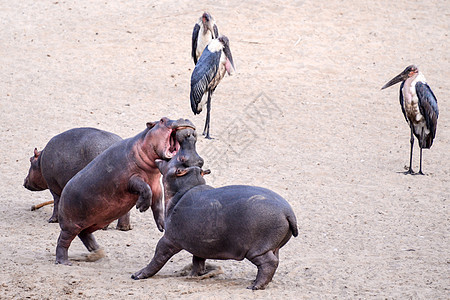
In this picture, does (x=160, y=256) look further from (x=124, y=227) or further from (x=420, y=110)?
(x=420, y=110)

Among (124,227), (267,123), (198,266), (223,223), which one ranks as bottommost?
(124,227)

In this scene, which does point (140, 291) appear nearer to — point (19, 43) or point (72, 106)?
point (72, 106)

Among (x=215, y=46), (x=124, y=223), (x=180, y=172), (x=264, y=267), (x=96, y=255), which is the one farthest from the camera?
(x=215, y=46)

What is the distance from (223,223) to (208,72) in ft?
21.5

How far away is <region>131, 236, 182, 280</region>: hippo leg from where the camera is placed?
5176 mm

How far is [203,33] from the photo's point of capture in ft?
42.0

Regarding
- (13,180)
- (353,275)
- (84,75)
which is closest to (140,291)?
(353,275)

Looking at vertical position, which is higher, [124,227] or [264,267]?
[264,267]

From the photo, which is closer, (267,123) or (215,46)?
(215,46)

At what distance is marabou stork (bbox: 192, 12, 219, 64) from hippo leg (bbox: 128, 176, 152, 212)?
763 cm

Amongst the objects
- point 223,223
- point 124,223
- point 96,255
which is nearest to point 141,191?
point 223,223

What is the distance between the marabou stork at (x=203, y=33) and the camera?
12.7 meters

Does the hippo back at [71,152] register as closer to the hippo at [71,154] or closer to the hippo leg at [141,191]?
the hippo at [71,154]

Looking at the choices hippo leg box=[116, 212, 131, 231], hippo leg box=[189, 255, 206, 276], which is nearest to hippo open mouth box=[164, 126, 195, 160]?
hippo leg box=[189, 255, 206, 276]
